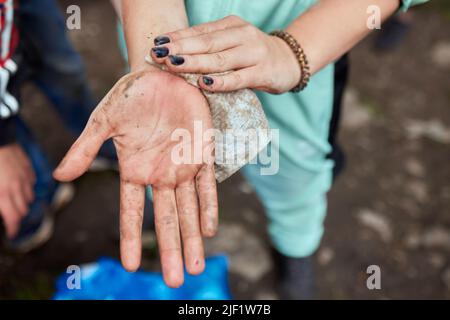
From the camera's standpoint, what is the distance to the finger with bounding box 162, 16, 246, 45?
1.12 m

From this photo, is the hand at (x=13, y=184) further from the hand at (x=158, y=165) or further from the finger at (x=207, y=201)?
the finger at (x=207, y=201)

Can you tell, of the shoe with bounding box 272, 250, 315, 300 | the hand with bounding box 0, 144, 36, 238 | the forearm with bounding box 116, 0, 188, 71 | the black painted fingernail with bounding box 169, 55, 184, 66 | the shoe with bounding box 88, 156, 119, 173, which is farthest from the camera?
the shoe with bounding box 88, 156, 119, 173

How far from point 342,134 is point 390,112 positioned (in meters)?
0.34

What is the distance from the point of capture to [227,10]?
1.27m

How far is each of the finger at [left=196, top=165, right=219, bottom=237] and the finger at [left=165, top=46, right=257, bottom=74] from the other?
24cm

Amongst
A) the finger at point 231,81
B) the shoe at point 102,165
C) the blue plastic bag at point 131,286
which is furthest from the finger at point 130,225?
the shoe at point 102,165

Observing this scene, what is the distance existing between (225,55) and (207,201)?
358mm

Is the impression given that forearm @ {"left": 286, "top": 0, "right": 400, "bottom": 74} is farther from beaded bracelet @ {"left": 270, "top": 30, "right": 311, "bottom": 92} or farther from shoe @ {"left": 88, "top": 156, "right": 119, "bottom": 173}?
shoe @ {"left": 88, "top": 156, "right": 119, "bottom": 173}

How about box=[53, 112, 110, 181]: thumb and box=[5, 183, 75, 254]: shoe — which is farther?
box=[5, 183, 75, 254]: shoe

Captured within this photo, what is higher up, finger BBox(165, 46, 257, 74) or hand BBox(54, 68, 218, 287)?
finger BBox(165, 46, 257, 74)

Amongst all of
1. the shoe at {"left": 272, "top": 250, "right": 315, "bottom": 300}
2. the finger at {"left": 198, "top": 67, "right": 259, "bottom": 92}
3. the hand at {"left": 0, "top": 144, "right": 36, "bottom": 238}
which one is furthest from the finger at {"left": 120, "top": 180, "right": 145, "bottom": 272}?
the shoe at {"left": 272, "top": 250, "right": 315, "bottom": 300}

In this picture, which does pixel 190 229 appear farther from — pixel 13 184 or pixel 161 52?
pixel 13 184

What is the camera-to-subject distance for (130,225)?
1.15 meters
